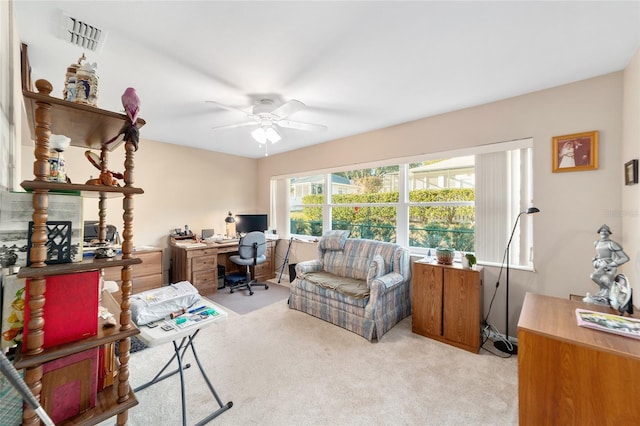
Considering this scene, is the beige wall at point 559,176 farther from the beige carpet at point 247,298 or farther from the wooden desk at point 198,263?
the wooden desk at point 198,263

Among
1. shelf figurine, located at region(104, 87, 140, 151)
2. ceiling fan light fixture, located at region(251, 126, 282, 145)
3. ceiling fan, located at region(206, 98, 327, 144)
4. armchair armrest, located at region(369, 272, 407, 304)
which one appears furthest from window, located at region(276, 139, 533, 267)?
shelf figurine, located at region(104, 87, 140, 151)

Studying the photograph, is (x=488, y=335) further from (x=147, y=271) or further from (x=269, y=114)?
→ (x=147, y=271)

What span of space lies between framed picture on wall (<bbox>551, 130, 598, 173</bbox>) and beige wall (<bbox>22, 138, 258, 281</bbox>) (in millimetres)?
4965

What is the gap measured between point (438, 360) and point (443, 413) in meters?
0.65

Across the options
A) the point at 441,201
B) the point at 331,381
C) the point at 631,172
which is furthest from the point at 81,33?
the point at 631,172

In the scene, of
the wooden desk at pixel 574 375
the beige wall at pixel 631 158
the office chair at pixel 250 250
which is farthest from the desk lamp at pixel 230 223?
the beige wall at pixel 631 158

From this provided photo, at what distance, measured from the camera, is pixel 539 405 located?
1344 mm

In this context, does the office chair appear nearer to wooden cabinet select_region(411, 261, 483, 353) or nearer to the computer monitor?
the computer monitor

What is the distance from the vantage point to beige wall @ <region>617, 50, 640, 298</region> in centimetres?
185

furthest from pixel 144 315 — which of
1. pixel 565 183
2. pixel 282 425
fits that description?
pixel 565 183

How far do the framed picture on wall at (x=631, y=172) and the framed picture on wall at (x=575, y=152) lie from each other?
238 mm

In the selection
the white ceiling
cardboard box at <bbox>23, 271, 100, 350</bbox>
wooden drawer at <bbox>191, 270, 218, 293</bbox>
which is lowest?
wooden drawer at <bbox>191, 270, 218, 293</bbox>

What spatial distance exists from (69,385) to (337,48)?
2282 millimetres

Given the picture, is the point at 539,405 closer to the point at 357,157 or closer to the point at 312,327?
the point at 312,327
